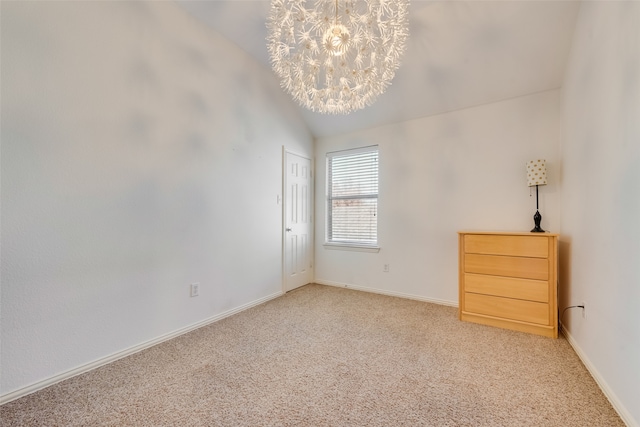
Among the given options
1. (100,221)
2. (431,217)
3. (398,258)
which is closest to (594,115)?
(431,217)

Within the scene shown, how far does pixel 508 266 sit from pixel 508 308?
1.35 feet

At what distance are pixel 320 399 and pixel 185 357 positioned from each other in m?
1.18

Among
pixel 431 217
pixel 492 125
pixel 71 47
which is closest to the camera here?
pixel 71 47

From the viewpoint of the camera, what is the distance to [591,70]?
1969 millimetres

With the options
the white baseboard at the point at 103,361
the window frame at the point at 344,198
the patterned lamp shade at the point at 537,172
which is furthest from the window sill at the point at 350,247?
the patterned lamp shade at the point at 537,172

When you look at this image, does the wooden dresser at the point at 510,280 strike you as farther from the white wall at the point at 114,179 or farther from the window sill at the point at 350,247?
the white wall at the point at 114,179

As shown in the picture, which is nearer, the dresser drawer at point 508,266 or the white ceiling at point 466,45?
the white ceiling at point 466,45

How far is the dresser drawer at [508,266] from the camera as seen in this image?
243cm

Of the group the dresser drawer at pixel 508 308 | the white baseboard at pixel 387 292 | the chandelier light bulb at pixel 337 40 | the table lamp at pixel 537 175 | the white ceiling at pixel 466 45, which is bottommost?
the white baseboard at pixel 387 292

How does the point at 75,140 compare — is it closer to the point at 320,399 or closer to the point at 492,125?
the point at 320,399

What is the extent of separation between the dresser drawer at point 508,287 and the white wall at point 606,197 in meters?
0.22

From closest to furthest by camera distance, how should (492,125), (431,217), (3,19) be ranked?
(3,19) < (492,125) < (431,217)

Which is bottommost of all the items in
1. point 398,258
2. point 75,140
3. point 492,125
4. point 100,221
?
point 398,258

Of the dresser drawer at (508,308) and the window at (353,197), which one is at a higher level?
the window at (353,197)
